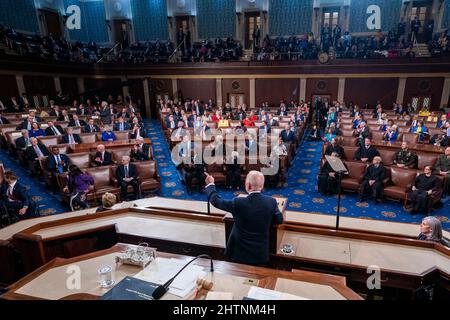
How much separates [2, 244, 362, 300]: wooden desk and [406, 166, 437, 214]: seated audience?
4369 millimetres

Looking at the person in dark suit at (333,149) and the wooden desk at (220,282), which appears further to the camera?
the person in dark suit at (333,149)

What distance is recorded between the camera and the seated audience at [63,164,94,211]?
17.7 feet

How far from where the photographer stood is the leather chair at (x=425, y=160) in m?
6.31

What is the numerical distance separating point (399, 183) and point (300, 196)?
2006mm

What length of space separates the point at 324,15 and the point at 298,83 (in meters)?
4.88

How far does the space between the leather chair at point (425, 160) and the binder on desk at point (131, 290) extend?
659cm

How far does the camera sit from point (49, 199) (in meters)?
6.16

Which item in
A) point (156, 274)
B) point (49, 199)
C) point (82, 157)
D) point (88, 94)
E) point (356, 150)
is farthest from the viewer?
point (88, 94)

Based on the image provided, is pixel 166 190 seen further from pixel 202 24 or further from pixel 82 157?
pixel 202 24

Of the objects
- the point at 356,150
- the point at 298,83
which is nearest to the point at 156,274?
the point at 356,150

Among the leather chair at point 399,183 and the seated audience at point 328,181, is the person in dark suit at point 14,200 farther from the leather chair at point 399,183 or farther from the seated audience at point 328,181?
the leather chair at point 399,183

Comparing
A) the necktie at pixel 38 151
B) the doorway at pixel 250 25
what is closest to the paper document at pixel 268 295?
the necktie at pixel 38 151

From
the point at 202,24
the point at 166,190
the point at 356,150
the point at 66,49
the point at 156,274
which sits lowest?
the point at 166,190

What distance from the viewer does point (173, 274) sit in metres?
2.09
